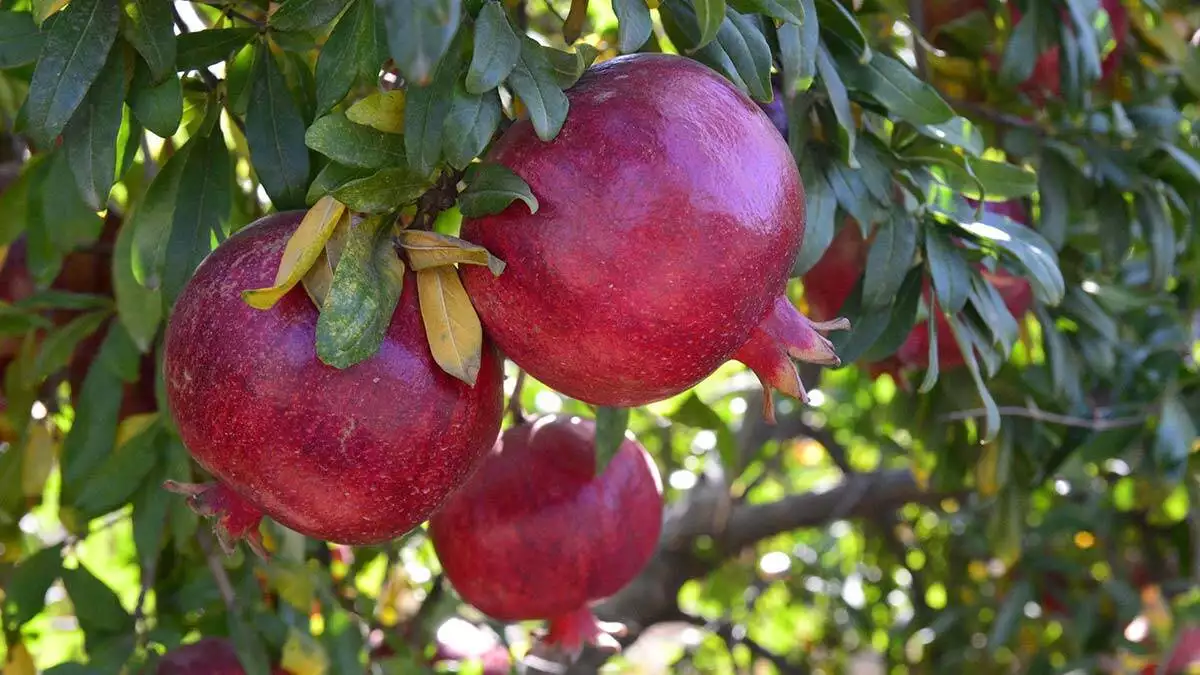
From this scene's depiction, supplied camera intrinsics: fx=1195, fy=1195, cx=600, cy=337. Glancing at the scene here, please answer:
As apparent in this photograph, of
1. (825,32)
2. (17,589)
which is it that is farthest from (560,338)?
(17,589)

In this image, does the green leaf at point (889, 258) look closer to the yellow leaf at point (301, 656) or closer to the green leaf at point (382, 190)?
the green leaf at point (382, 190)

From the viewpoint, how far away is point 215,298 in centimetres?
77

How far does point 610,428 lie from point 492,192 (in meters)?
0.52

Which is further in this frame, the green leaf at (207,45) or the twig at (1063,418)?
the twig at (1063,418)

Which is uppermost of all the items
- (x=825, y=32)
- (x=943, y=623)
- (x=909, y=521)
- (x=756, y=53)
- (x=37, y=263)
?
(x=756, y=53)

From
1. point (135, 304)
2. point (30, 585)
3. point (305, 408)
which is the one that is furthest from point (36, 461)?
point (305, 408)

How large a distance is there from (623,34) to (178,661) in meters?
0.87

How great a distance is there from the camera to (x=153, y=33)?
2.97 ft

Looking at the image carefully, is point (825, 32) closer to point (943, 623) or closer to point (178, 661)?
point (178, 661)

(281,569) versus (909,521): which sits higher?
(281,569)

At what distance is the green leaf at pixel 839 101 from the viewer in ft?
3.34

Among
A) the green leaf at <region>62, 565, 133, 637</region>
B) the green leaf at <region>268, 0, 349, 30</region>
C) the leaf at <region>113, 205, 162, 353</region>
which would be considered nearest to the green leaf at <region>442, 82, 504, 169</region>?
the green leaf at <region>268, 0, 349, 30</region>

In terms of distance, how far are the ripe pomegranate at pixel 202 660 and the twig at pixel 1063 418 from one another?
36.0 inches

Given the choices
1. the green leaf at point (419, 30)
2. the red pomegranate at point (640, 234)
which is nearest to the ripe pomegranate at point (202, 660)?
the red pomegranate at point (640, 234)
